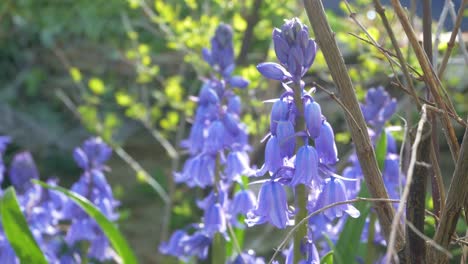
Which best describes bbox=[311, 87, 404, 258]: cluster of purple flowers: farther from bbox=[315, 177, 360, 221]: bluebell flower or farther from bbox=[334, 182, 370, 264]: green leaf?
bbox=[315, 177, 360, 221]: bluebell flower

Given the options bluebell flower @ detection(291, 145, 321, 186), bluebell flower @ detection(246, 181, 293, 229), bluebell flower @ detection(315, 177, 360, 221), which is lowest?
bluebell flower @ detection(315, 177, 360, 221)

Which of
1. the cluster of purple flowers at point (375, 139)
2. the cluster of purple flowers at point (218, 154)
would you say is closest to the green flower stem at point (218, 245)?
the cluster of purple flowers at point (218, 154)

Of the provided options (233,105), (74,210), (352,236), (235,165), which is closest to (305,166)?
(352,236)

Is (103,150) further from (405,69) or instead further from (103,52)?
(103,52)

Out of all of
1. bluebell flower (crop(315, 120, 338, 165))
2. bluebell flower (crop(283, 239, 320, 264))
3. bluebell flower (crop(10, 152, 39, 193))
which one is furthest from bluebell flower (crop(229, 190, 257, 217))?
bluebell flower (crop(10, 152, 39, 193))

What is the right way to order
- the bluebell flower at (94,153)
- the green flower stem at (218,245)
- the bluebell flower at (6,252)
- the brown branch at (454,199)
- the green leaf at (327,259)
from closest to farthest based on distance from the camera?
the brown branch at (454,199) < the green leaf at (327,259) < the green flower stem at (218,245) < the bluebell flower at (6,252) < the bluebell flower at (94,153)

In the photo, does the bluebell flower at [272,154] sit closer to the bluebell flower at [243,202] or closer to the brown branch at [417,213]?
the brown branch at [417,213]

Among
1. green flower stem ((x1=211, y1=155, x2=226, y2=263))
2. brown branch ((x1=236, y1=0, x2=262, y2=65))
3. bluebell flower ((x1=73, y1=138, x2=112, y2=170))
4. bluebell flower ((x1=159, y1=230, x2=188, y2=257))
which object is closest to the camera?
green flower stem ((x1=211, y1=155, x2=226, y2=263))

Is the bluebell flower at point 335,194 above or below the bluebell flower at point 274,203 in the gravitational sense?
below
